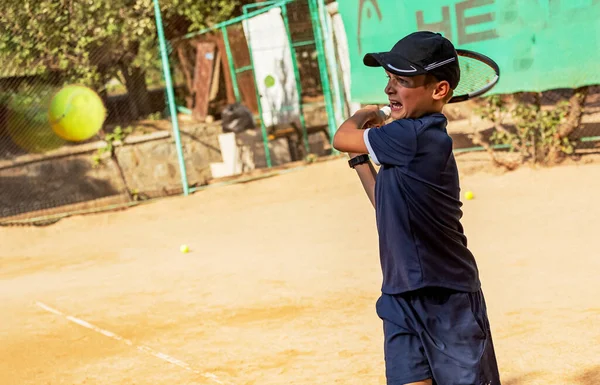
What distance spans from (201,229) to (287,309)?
4348 mm

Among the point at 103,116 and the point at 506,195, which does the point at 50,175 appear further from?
the point at 506,195

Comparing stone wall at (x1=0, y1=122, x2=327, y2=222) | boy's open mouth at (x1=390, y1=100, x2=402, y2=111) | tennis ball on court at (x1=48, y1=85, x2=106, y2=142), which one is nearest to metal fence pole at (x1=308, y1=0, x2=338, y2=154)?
stone wall at (x1=0, y1=122, x2=327, y2=222)

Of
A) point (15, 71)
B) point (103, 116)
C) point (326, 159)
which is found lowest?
point (326, 159)

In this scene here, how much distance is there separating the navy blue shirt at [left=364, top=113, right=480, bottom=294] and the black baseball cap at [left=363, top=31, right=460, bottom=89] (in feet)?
0.51

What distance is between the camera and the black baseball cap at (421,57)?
2572mm

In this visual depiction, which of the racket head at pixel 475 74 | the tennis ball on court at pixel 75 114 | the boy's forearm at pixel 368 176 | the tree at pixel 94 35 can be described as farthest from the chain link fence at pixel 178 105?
the boy's forearm at pixel 368 176

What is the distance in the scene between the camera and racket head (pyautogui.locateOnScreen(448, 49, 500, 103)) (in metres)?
3.22

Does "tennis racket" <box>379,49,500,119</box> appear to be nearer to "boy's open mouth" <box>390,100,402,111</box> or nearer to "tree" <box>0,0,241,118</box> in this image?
"boy's open mouth" <box>390,100,402,111</box>

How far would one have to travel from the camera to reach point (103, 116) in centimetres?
1284

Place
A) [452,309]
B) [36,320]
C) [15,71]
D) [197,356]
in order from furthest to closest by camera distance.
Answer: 1. [15,71]
2. [36,320]
3. [197,356]
4. [452,309]

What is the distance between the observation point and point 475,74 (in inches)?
137

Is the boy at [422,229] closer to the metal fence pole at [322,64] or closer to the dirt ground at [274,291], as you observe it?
the dirt ground at [274,291]

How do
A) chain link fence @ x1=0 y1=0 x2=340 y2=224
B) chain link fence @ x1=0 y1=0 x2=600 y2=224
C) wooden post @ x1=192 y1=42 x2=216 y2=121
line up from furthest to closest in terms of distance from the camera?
wooden post @ x1=192 y1=42 x2=216 y2=121, chain link fence @ x1=0 y1=0 x2=340 y2=224, chain link fence @ x1=0 y1=0 x2=600 y2=224

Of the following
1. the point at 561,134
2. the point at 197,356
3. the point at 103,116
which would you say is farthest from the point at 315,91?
the point at 197,356
